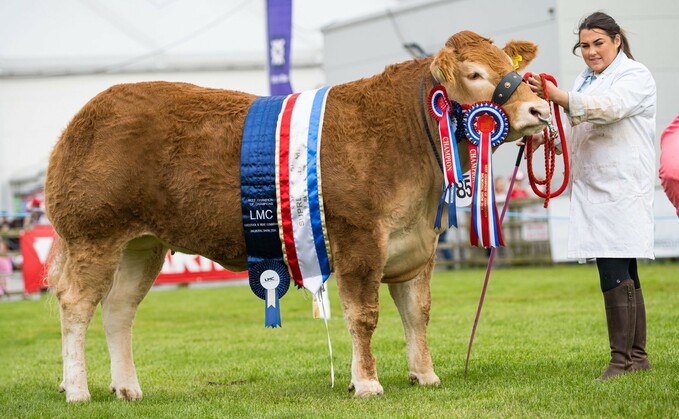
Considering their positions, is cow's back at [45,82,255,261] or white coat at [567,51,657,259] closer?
white coat at [567,51,657,259]

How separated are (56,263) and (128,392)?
107cm

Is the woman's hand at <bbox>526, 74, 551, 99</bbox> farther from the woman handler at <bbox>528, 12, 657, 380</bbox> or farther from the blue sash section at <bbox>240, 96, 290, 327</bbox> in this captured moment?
the blue sash section at <bbox>240, 96, 290, 327</bbox>

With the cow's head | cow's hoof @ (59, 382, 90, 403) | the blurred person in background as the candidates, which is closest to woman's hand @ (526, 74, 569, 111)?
the cow's head

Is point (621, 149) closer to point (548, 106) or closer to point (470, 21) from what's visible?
point (548, 106)

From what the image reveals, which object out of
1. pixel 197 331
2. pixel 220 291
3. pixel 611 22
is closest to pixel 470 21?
pixel 220 291

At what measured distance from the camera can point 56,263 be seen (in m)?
6.98

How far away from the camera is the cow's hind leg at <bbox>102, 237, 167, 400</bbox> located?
6.69 metres

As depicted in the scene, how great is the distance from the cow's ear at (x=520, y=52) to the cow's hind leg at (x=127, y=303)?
2.66 metres

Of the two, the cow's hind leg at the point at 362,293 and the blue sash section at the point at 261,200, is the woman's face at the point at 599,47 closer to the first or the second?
the cow's hind leg at the point at 362,293

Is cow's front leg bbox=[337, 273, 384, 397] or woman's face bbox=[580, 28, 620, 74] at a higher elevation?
woman's face bbox=[580, 28, 620, 74]

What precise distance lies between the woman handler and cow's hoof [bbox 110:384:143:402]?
300cm

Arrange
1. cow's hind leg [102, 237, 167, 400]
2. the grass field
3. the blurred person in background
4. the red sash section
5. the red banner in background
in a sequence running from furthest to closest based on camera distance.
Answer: the red banner in background, cow's hind leg [102, 237, 167, 400], the red sash section, the blurred person in background, the grass field

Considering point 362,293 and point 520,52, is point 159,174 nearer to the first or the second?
point 362,293

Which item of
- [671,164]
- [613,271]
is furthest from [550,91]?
[613,271]
